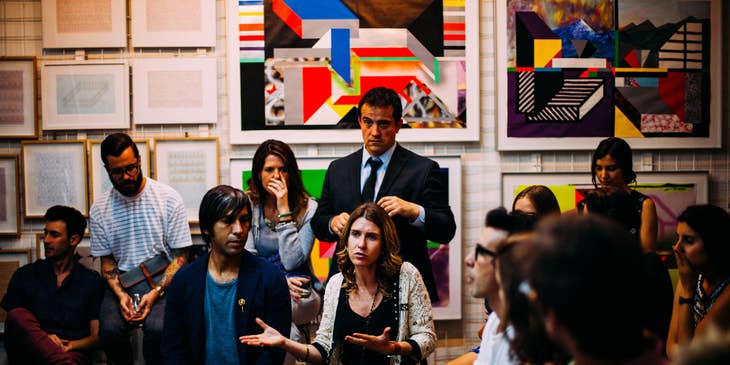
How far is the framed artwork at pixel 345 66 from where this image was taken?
420cm

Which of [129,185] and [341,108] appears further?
[341,108]


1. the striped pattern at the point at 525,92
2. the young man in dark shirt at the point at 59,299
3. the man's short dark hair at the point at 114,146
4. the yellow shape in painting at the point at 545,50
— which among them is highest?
the yellow shape in painting at the point at 545,50

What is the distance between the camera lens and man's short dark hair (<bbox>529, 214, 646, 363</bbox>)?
3.43ft

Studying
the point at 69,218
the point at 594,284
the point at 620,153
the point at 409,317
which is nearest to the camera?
the point at 594,284

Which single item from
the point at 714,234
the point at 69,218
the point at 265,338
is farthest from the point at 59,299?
the point at 714,234

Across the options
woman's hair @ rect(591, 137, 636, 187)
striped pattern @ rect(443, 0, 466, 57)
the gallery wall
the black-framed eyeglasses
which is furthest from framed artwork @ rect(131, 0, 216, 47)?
the black-framed eyeglasses

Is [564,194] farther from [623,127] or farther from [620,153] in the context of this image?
[620,153]

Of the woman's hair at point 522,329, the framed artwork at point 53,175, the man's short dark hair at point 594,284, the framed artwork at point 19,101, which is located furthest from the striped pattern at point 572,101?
the man's short dark hair at point 594,284

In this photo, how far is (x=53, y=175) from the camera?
4.24 metres

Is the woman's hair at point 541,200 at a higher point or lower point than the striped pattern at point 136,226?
higher

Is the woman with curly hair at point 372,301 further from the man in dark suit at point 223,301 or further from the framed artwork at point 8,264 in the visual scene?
the framed artwork at point 8,264

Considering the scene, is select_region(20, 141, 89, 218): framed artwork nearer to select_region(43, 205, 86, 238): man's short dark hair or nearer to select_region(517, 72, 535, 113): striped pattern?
select_region(43, 205, 86, 238): man's short dark hair

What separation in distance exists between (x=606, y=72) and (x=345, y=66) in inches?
63.7

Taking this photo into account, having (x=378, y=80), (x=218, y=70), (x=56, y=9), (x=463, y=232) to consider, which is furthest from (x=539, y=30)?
(x=56, y=9)
